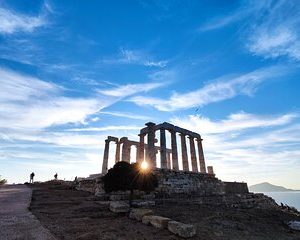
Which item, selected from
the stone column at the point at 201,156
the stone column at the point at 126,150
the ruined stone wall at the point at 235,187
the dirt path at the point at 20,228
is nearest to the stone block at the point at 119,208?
the dirt path at the point at 20,228

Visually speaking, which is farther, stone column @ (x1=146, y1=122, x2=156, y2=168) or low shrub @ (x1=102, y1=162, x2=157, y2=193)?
stone column @ (x1=146, y1=122, x2=156, y2=168)

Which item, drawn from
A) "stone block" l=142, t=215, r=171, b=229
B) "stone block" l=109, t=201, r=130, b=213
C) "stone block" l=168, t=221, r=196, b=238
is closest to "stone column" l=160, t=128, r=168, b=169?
"stone block" l=109, t=201, r=130, b=213

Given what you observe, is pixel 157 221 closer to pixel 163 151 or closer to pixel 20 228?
pixel 20 228

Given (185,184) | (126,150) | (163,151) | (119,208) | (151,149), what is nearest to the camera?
(119,208)

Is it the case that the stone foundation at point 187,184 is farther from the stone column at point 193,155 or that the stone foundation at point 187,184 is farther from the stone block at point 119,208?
the stone block at point 119,208

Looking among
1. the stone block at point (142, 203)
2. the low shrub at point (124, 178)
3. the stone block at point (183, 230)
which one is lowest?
the stone block at point (183, 230)

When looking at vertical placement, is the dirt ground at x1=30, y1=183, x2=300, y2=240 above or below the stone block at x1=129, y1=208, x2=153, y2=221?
below

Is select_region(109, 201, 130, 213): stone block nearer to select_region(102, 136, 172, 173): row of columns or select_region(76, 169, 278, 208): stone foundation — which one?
select_region(76, 169, 278, 208): stone foundation

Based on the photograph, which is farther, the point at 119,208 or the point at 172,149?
the point at 172,149

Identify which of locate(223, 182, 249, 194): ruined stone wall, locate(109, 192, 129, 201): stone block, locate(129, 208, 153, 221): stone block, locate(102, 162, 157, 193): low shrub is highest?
locate(223, 182, 249, 194): ruined stone wall

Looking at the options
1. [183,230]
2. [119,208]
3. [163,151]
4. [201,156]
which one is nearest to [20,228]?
[119,208]

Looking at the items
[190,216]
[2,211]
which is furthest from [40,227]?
[190,216]

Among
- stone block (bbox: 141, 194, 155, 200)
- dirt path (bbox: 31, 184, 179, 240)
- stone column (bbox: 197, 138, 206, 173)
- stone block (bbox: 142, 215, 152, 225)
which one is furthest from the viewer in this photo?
stone column (bbox: 197, 138, 206, 173)

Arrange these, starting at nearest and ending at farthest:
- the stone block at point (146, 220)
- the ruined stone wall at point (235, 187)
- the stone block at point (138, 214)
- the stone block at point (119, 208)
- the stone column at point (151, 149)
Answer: the stone block at point (146, 220)
the stone block at point (138, 214)
the stone block at point (119, 208)
the stone column at point (151, 149)
the ruined stone wall at point (235, 187)
